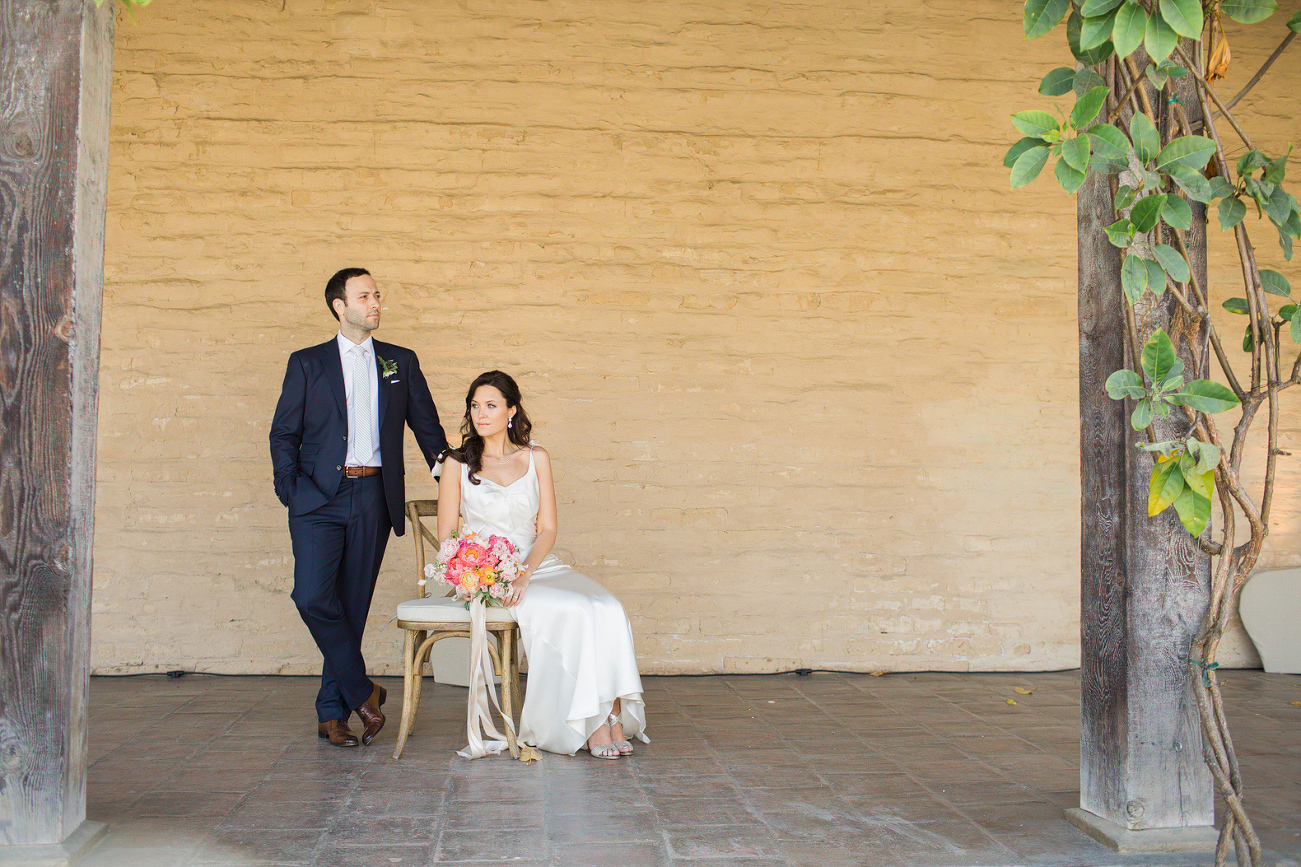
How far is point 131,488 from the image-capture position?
5.02m

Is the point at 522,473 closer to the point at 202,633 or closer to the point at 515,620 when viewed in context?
the point at 515,620

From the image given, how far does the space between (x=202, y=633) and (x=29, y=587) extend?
270 cm

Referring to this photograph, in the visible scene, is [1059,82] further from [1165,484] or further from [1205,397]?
[1165,484]

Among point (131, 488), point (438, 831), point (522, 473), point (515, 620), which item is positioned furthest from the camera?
point (131, 488)

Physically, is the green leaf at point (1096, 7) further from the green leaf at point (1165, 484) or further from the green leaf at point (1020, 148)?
the green leaf at point (1165, 484)

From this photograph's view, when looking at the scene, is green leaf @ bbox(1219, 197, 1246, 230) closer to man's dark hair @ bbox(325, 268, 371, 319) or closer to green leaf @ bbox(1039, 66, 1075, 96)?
green leaf @ bbox(1039, 66, 1075, 96)

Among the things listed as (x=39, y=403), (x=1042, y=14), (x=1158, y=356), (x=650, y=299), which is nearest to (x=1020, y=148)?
(x=1042, y=14)

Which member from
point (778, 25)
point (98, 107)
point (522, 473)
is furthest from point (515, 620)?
point (778, 25)

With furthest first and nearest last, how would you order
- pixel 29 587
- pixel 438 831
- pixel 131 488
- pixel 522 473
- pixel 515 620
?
pixel 131 488 < pixel 522 473 < pixel 515 620 < pixel 438 831 < pixel 29 587

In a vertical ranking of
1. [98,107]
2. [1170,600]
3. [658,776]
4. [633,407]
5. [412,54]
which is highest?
[412,54]

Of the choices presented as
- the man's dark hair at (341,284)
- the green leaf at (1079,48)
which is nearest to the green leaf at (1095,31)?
the green leaf at (1079,48)

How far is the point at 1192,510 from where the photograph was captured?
7.59 feet

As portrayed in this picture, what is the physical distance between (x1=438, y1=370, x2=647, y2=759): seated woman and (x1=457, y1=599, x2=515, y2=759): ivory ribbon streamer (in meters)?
0.11

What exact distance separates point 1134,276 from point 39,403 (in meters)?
2.70
